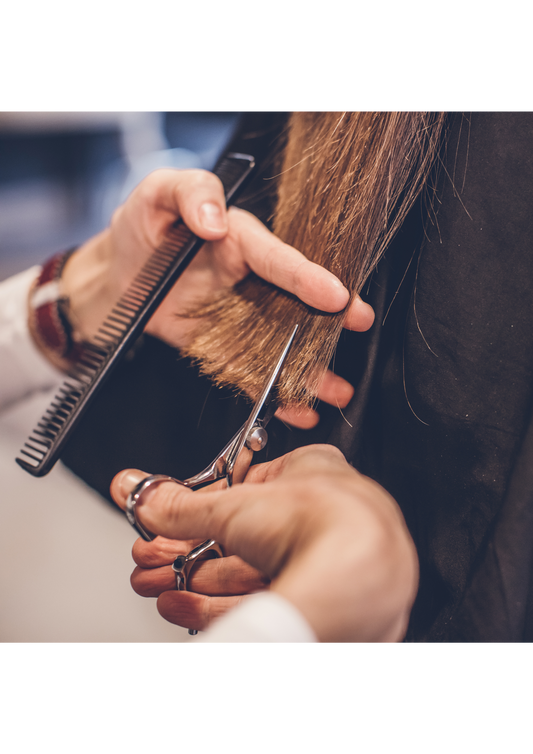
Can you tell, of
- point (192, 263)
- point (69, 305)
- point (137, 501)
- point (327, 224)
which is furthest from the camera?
point (69, 305)

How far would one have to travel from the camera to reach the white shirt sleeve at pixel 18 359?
0.72 metres

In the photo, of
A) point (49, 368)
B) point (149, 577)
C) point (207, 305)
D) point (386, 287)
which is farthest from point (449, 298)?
point (49, 368)

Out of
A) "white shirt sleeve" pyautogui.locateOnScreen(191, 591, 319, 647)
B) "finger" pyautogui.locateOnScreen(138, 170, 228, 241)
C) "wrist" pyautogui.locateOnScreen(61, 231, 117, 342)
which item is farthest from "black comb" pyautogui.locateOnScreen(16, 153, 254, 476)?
"white shirt sleeve" pyautogui.locateOnScreen(191, 591, 319, 647)

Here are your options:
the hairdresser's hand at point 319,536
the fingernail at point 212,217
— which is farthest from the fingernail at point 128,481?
the fingernail at point 212,217

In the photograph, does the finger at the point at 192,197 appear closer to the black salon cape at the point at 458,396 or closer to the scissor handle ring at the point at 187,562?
the black salon cape at the point at 458,396

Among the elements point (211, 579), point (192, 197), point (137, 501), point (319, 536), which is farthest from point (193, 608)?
point (192, 197)

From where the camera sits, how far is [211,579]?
0.45 meters

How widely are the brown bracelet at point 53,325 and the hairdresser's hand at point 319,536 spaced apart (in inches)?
14.6

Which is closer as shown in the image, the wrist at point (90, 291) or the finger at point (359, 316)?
the finger at point (359, 316)

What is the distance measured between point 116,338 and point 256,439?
0.75 feet

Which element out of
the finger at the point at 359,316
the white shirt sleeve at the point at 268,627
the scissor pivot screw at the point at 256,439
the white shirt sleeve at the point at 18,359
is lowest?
the white shirt sleeve at the point at 18,359

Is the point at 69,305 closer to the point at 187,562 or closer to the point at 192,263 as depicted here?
the point at 192,263
